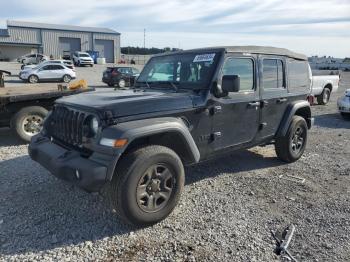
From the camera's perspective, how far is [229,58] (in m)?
4.68

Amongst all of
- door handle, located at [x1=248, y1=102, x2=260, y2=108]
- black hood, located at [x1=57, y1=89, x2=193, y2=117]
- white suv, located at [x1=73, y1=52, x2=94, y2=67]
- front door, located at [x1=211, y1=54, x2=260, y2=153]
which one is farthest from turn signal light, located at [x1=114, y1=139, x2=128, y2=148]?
white suv, located at [x1=73, y1=52, x2=94, y2=67]

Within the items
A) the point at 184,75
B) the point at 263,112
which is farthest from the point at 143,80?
the point at 263,112

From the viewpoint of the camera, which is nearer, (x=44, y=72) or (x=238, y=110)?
(x=238, y=110)

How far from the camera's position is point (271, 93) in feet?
17.9

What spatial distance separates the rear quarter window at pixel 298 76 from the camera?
19.6ft

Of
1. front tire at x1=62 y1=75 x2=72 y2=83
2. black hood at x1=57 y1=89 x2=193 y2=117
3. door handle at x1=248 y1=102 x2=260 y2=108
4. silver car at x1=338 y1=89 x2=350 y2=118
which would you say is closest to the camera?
black hood at x1=57 y1=89 x2=193 y2=117

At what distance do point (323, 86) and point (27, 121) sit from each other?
12.1 m

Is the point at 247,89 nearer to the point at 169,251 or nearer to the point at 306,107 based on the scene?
the point at 306,107

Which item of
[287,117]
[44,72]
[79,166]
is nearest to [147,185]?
[79,166]

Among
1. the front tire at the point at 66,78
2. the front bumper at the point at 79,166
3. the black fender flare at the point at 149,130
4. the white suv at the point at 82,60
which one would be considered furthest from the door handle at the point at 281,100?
the white suv at the point at 82,60

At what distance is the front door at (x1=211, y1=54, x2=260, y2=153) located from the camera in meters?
4.62

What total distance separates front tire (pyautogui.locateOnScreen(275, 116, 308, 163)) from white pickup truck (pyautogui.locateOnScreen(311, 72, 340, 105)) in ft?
29.0

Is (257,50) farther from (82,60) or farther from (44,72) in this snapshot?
(82,60)

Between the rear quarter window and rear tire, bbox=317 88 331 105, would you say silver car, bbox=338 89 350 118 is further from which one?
the rear quarter window
